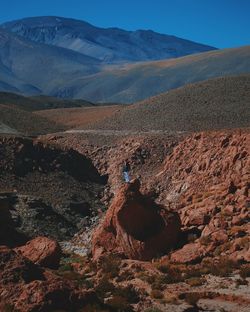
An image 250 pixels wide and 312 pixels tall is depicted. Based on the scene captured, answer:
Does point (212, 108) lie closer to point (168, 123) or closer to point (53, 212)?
point (168, 123)

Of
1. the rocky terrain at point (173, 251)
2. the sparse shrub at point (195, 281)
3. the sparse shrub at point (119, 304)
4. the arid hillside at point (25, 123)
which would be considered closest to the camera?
the sparse shrub at point (119, 304)

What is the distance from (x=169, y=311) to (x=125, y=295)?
1.29 meters

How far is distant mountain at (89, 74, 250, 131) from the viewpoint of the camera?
50.1 meters

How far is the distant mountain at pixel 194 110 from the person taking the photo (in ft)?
164

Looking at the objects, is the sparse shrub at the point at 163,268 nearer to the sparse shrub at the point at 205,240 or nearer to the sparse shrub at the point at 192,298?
the sparse shrub at the point at 205,240

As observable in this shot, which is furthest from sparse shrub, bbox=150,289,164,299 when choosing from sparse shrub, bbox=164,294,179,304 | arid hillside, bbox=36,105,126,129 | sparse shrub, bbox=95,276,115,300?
arid hillside, bbox=36,105,126,129

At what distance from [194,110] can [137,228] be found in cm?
3407

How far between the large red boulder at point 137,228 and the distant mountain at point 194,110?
2704cm

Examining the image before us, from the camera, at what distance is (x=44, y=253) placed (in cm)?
1969

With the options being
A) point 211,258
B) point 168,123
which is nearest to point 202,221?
point 211,258

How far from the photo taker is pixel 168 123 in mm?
51281

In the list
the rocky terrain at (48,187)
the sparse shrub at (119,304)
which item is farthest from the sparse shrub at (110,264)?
A: the rocky terrain at (48,187)

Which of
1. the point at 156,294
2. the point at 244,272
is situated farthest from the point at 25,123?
the point at 156,294

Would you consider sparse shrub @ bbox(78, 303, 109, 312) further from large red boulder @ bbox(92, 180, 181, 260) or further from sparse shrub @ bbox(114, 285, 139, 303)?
large red boulder @ bbox(92, 180, 181, 260)
